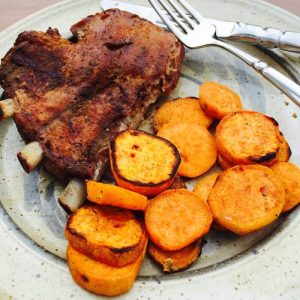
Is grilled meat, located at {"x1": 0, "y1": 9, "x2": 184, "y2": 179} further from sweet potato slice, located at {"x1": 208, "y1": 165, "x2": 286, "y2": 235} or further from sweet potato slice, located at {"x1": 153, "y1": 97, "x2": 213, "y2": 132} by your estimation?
sweet potato slice, located at {"x1": 208, "y1": 165, "x2": 286, "y2": 235}

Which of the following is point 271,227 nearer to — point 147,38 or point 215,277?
point 215,277

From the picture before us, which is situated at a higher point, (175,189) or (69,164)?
(69,164)

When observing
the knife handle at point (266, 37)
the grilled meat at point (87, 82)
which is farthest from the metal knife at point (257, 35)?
the grilled meat at point (87, 82)

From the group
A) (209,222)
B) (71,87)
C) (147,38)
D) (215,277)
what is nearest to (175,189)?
(209,222)

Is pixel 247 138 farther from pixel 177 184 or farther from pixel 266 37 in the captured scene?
pixel 266 37

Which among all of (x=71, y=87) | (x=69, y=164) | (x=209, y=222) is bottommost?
(x=209, y=222)

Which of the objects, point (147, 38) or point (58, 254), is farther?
point (147, 38)
